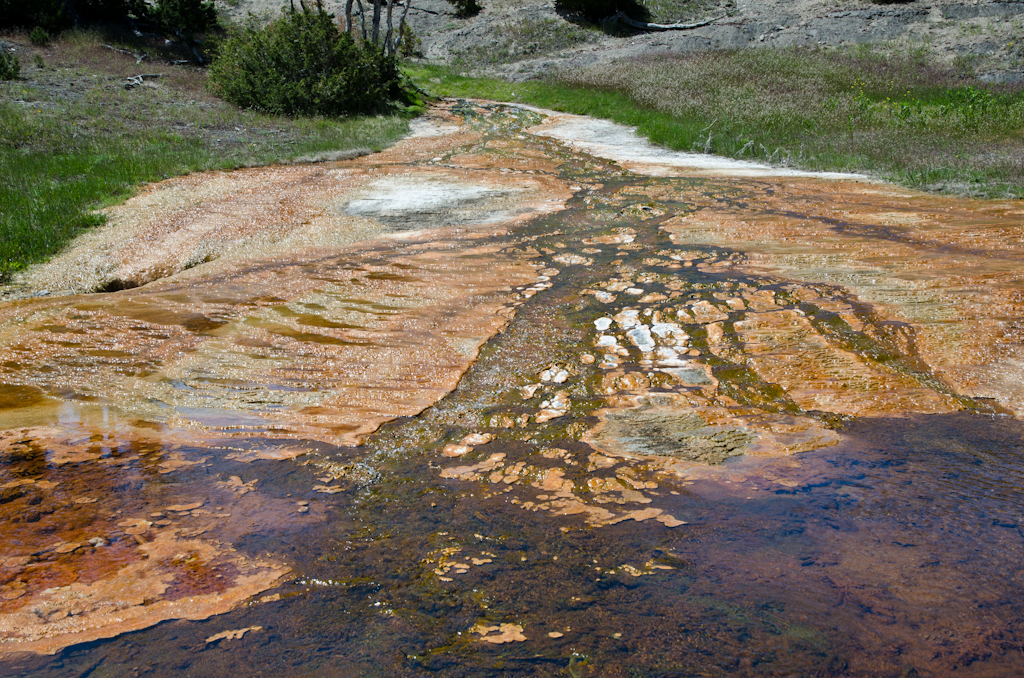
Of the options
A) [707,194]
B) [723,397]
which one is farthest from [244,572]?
[707,194]

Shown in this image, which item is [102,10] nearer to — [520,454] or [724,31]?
[724,31]

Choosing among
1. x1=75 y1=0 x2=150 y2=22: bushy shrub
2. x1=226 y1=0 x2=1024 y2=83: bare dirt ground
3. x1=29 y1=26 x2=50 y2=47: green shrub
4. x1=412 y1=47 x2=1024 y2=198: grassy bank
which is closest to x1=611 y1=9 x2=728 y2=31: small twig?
x1=226 y1=0 x2=1024 y2=83: bare dirt ground

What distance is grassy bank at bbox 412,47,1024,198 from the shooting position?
8867 millimetres

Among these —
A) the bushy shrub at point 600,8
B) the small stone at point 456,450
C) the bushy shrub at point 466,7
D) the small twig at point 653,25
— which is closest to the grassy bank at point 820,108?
the small twig at point 653,25

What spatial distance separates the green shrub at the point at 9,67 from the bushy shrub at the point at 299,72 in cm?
359

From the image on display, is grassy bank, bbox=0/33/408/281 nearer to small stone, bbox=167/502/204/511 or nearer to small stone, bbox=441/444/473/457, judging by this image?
small stone, bbox=167/502/204/511

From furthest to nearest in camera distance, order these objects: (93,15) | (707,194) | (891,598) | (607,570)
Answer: (93,15) < (707,194) < (607,570) < (891,598)

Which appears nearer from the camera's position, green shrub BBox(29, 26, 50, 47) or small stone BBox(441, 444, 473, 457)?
small stone BBox(441, 444, 473, 457)

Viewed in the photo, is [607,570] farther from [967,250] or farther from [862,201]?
[862,201]

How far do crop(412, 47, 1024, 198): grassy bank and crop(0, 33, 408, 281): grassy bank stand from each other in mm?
5672

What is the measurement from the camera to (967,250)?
199 inches

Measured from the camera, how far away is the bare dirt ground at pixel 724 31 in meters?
17.1

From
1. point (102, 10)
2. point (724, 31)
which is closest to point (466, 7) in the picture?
point (724, 31)

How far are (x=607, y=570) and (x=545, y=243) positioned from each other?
4281 millimetres
